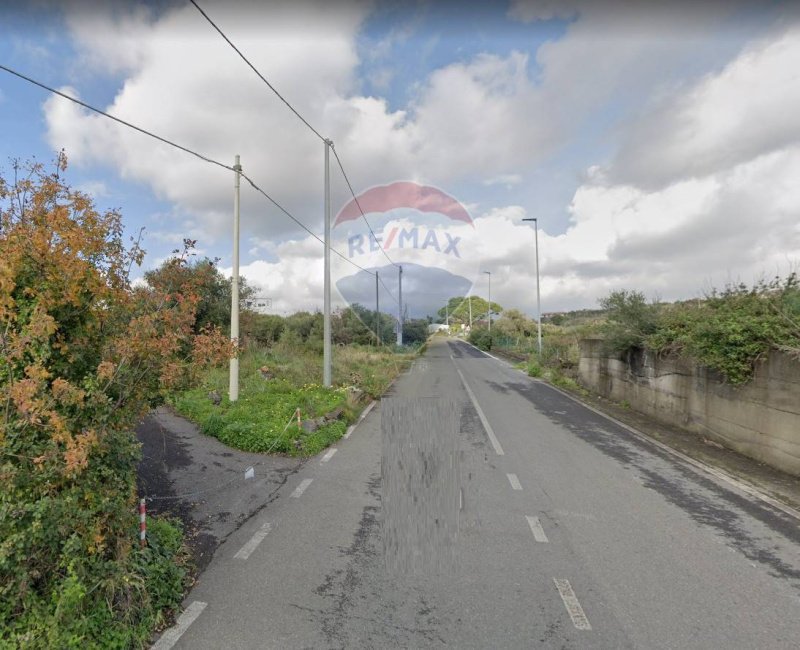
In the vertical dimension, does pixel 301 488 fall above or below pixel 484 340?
below

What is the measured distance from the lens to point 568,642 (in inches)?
98.0

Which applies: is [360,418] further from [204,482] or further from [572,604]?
[572,604]

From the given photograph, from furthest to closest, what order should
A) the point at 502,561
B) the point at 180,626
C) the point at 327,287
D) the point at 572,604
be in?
the point at 327,287, the point at 502,561, the point at 572,604, the point at 180,626

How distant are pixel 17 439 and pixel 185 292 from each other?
4.53 ft

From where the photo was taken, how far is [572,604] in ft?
9.30

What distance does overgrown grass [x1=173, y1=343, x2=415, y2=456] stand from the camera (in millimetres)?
6684

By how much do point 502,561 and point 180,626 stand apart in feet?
8.12

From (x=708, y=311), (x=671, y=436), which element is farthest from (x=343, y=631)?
(x=708, y=311)

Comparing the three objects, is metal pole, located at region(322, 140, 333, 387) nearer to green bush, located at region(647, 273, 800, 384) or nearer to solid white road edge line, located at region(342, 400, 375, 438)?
solid white road edge line, located at region(342, 400, 375, 438)

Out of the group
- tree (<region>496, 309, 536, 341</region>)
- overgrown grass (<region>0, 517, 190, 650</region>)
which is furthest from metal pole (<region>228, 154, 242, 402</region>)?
tree (<region>496, 309, 536, 341</region>)

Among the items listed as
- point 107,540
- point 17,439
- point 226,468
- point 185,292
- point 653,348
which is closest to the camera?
point 17,439

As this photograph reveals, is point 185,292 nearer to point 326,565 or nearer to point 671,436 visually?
point 326,565

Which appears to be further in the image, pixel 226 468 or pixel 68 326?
pixel 226 468

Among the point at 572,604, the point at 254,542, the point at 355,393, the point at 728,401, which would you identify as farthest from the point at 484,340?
the point at 572,604
